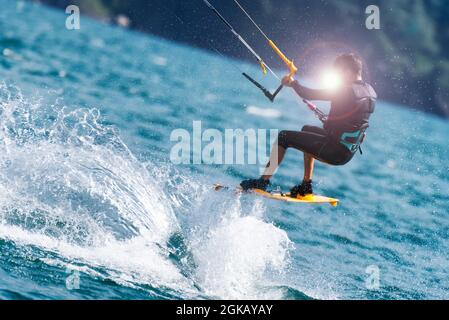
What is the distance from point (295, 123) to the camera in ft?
135

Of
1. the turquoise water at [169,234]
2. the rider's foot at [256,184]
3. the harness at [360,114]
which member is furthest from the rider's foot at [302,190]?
the harness at [360,114]

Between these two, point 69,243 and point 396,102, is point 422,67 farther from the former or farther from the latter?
point 69,243

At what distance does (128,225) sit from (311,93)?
3.93 metres

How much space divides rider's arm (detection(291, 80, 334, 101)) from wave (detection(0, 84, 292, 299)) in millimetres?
2175

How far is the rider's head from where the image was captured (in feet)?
31.7

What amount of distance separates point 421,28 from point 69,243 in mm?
134972

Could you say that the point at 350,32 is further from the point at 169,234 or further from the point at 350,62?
the point at 350,62

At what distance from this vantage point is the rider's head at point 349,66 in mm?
9672

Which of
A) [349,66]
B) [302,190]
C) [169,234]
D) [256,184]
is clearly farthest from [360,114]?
[169,234]

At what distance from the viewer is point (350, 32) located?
413 ft

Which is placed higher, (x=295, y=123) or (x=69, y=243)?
(x=295, y=123)

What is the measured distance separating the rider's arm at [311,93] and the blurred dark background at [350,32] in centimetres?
7848
